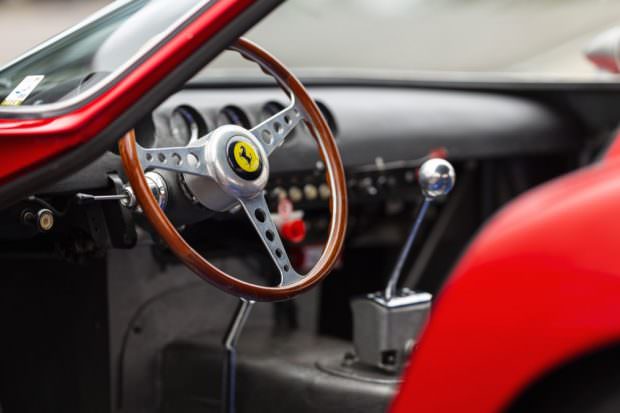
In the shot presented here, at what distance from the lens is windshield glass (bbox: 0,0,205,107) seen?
65.5 inches

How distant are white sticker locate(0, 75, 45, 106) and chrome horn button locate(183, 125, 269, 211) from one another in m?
0.30

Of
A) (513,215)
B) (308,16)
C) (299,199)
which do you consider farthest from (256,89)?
(308,16)

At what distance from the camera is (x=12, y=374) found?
255 cm

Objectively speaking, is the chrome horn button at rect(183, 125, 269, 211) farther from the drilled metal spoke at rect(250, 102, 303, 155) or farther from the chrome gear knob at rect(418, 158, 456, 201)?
the chrome gear knob at rect(418, 158, 456, 201)

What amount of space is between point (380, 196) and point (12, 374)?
1.16 metres

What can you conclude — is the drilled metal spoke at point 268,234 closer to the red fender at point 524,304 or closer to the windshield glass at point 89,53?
the windshield glass at point 89,53

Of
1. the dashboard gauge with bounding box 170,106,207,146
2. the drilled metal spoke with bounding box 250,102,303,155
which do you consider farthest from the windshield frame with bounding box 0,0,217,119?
the dashboard gauge with bounding box 170,106,207,146

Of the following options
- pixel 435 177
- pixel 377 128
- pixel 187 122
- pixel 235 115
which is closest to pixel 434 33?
pixel 377 128

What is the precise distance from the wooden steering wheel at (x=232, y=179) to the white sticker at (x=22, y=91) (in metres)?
0.19

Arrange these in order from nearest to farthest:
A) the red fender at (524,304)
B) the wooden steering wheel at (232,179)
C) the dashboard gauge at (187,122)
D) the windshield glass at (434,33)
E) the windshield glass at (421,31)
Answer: the red fender at (524,304) → the wooden steering wheel at (232,179) → the dashboard gauge at (187,122) → the windshield glass at (434,33) → the windshield glass at (421,31)

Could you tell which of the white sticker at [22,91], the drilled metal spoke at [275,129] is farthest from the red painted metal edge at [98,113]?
the drilled metal spoke at [275,129]

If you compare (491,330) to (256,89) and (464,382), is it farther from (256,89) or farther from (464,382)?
(256,89)

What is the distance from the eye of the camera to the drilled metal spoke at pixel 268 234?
6.47 ft

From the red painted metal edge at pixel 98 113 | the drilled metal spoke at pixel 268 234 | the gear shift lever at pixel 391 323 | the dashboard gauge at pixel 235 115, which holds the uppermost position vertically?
the red painted metal edge at pixel 98 113
